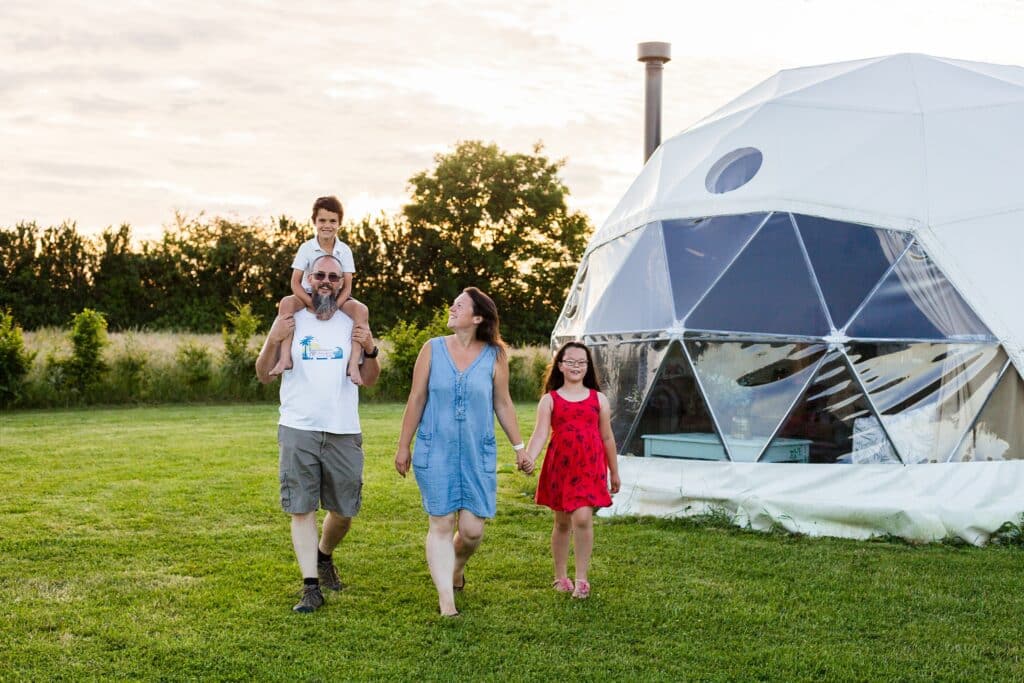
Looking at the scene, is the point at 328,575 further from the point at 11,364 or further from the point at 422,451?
the point at 11,364

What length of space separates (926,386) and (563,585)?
159 inches

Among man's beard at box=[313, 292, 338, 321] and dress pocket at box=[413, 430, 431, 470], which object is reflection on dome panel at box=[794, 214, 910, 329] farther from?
man's beard at box=[313, 292, 338, 321]

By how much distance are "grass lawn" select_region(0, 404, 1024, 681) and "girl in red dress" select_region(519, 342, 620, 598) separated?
295 millimetres

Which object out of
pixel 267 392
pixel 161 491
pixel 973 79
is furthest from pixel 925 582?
pixel 267 392

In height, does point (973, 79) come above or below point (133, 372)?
above

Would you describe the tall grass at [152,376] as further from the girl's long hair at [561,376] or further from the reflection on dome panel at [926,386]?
the girl's long hair at [561,376]

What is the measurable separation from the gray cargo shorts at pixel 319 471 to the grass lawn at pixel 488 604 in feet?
2.03

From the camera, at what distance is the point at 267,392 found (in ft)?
78.7

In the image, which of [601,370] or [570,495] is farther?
[601,370]

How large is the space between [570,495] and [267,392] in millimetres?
18368

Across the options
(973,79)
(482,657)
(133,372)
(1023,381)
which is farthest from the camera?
(133,372)

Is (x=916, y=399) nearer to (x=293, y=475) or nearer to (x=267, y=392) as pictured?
(x=293, y=475)

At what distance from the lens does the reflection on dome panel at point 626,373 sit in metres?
9.62

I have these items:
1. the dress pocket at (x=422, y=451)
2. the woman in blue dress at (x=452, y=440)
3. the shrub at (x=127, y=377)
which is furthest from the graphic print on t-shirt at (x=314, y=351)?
the shrub at (x=127, y=377)
